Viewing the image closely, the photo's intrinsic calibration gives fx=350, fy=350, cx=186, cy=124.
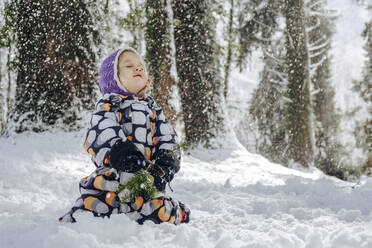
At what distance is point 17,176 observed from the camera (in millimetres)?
4012

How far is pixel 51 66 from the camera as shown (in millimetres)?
5645

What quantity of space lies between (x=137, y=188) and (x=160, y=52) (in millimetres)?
5220

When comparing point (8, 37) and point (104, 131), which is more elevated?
point (8, 37)

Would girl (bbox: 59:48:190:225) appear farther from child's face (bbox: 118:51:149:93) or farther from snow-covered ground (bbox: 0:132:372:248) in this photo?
snow-covered ground (bbox: 0:132:372:248)

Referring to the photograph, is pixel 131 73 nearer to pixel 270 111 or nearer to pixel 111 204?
pixel 111 204

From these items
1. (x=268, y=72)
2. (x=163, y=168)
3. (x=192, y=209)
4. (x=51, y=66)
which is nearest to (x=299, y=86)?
(x=268, y=72)

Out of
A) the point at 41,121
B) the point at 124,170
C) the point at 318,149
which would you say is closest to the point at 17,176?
the point at 41,121

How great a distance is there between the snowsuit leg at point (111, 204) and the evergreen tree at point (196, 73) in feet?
17.4

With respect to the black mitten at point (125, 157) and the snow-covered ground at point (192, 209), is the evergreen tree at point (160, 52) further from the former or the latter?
the black mitten at point (125, 157)

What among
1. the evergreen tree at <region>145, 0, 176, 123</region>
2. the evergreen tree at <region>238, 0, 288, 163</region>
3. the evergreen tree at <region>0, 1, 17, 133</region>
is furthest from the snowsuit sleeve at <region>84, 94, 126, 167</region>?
the evergreen tree at <region>238, 0, 288, 163</region>

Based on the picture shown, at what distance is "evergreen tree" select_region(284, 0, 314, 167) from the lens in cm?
995

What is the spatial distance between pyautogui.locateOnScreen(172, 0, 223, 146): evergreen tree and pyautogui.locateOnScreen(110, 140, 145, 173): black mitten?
18.1ft

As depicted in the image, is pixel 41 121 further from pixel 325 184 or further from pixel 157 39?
pixel 325 184

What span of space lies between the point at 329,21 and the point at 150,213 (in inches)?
649
